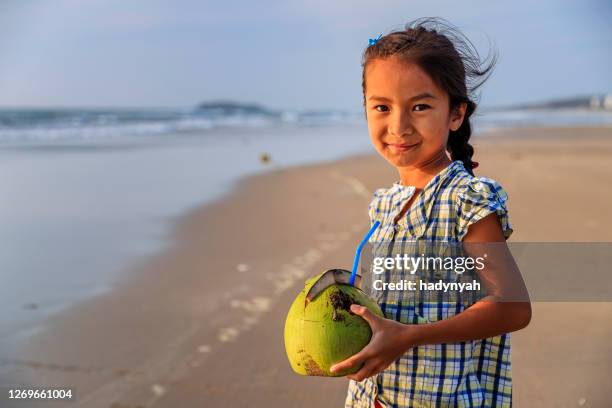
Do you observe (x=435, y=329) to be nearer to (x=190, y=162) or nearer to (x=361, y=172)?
(x=361, y=172)

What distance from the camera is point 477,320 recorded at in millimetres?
1387

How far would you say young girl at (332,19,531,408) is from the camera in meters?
1.41

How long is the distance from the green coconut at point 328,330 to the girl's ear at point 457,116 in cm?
56

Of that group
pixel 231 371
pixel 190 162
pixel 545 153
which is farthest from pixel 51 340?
pixel 545 153

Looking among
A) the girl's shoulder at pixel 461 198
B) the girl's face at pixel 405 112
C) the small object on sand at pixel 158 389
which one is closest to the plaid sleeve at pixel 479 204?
the girl's shoulder at pixel 461 198

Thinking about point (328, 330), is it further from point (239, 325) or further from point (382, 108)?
point (239, 325)

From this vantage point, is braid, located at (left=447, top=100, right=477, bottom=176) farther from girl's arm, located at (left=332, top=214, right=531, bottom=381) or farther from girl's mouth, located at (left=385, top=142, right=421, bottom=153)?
girl's arm, located at (left=332, top=214, right=531, bottom=381)

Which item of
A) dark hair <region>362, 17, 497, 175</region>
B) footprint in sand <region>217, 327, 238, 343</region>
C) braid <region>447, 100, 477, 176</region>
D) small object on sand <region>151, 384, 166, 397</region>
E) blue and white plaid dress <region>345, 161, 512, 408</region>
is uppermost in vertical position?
dark hair <region>362, 17, 497, 175</region>

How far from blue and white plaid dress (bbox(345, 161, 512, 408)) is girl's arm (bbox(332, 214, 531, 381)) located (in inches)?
2.0

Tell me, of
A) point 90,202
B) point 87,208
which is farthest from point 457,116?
point 90,202

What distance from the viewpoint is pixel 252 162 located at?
13.0m

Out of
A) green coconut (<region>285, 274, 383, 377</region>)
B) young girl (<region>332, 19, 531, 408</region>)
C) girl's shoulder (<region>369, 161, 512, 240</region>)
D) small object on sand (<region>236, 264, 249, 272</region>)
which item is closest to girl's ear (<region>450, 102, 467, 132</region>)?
young girl (<region>332, 19, 531, 408</region>)

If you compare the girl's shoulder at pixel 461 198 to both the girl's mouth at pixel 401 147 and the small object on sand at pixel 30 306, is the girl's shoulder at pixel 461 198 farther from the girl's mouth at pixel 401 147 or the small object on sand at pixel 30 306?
the small object on sand at pixel 30 306

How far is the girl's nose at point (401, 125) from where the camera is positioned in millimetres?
Answer: 1504
